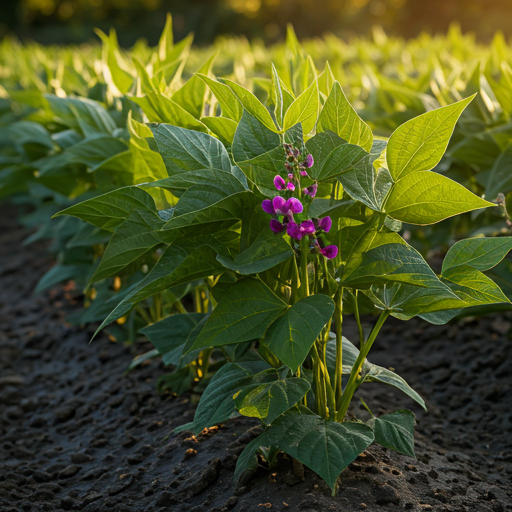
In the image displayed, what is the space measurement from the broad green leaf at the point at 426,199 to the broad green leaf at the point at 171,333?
0.86 m

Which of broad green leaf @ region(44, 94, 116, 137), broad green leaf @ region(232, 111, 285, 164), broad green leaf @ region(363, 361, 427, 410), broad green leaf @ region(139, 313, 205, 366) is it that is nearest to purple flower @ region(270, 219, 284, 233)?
broad green leaf @ region(232, 111, 285, 164)

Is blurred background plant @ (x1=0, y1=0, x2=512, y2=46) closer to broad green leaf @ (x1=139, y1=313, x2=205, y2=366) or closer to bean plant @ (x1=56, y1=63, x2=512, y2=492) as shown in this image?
broad green leaf @ (x1=139, y1=313, x2=205, y2=366)

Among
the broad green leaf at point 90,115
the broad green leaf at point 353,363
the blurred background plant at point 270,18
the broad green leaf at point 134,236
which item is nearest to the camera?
the broad green leaf at point 134,236

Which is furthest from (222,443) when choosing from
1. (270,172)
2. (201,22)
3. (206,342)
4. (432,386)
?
(201,22)

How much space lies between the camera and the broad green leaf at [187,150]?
1.45 m

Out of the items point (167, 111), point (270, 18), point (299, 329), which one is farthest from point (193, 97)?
point (270, 18)

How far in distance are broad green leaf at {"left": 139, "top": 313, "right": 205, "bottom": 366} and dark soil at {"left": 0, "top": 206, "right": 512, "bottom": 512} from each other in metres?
0.36

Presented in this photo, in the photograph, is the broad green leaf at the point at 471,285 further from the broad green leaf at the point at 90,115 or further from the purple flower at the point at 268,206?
the broad green leaf at the point at 90,115

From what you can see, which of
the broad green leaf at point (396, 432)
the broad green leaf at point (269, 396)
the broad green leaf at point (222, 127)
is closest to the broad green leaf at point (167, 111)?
the broad green leaf at point (222, 127)

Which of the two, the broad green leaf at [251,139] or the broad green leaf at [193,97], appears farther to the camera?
the broad green leaf at [193,97]

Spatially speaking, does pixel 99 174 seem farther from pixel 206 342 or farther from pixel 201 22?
pixel 201 22

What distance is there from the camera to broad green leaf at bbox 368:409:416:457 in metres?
1.54

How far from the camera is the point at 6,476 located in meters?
2.18

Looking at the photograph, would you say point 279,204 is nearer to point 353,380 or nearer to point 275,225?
point 275,225
